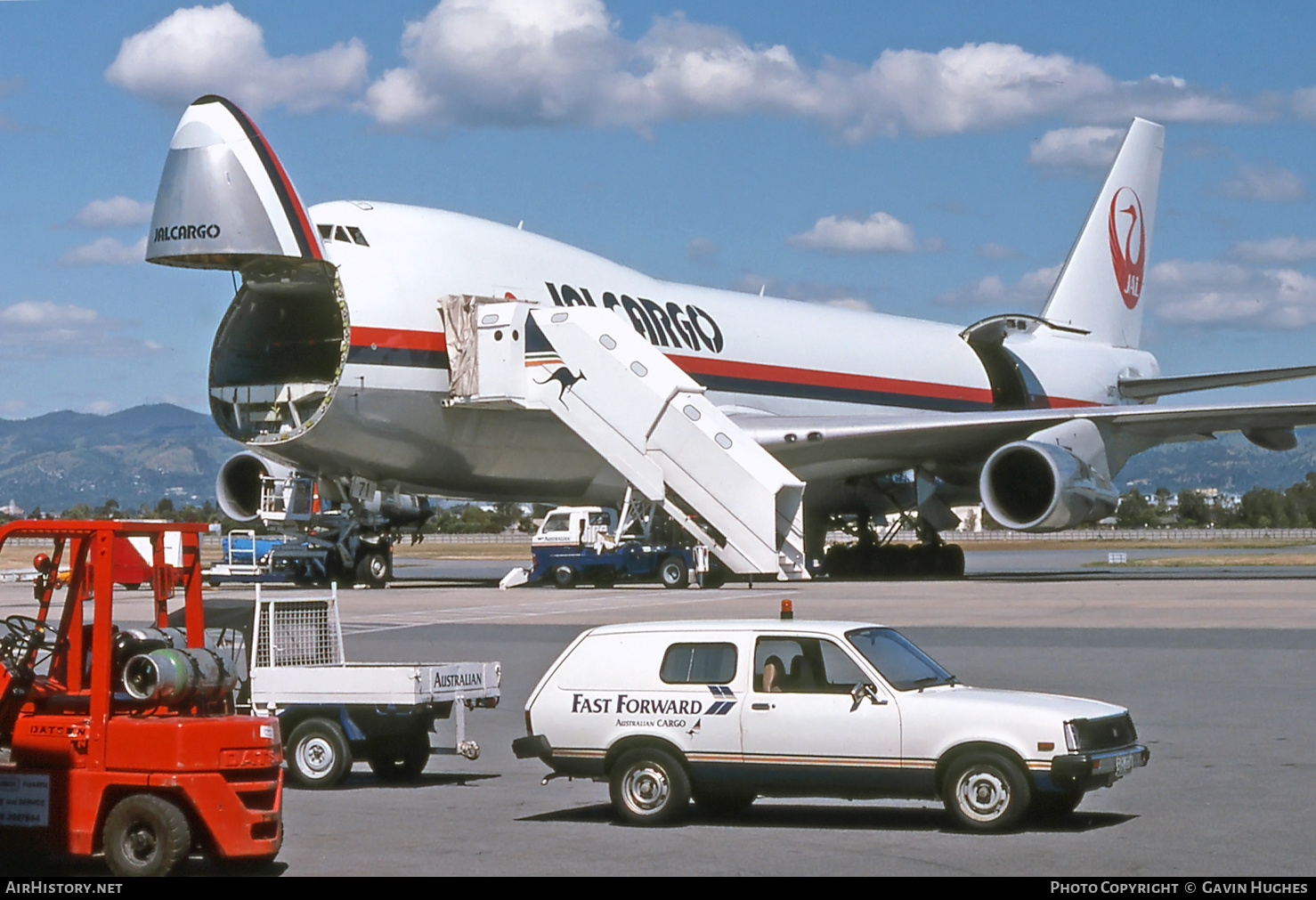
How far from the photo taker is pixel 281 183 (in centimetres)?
2805

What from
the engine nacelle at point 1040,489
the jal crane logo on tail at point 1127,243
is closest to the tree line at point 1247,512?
the jal crane logo on tail at point 1127,243

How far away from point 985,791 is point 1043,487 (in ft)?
83.2

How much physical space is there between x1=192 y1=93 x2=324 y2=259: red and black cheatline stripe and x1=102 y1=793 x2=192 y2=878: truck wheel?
20.9 m

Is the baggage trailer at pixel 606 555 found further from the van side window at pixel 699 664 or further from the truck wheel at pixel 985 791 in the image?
the truck wheel at pixel 985 791

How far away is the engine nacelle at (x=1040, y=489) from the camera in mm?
33438

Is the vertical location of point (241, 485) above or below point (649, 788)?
above

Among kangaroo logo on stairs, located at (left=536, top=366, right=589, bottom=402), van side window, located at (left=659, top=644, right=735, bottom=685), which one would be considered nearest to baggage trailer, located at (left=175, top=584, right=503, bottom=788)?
van side window, located at (left=659, top=644, right=735, bottom=685)

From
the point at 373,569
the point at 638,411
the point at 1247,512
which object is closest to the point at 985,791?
the point at 638,411

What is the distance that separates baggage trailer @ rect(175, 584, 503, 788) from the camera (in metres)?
11.7

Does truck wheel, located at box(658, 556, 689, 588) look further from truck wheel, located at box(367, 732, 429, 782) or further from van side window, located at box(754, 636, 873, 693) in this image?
van side window, located at box(754, 636, 873, 693)

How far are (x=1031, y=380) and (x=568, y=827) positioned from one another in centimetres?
3594

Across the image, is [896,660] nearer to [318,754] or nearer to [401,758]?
[401,758]

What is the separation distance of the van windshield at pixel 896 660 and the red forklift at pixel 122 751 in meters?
3.72

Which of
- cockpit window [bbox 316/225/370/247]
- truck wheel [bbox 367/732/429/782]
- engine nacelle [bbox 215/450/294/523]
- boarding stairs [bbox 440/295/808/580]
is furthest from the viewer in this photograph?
engine nacelle [bbox 215/450/294/523]
